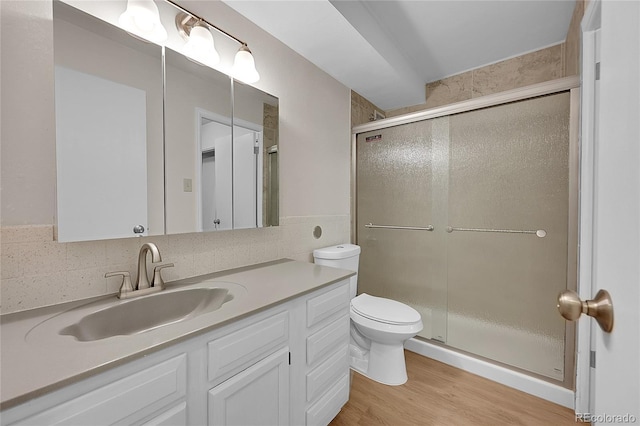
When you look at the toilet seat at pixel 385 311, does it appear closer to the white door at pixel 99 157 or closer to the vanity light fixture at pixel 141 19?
the white door at pixel 99 157

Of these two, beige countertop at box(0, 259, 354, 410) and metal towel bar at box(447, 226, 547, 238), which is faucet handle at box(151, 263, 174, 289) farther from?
metal towel bar at box(447, 226, 547, 238)

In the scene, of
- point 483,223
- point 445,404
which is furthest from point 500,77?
point 445,404

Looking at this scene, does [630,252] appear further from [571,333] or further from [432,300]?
[432,300]

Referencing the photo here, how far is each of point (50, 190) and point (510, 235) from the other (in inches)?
93.3

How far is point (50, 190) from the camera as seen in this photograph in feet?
2.99

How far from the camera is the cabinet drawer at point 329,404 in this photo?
4.03ft

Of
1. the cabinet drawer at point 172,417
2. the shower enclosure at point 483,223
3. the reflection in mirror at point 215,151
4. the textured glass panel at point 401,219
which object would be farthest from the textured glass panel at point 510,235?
the cabinet drawer at point 172,417

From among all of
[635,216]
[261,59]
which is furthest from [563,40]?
[635,216]

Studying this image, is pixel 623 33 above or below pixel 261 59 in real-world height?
below

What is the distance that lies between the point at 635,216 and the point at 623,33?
0.29 metres

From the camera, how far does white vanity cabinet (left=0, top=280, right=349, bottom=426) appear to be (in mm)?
610

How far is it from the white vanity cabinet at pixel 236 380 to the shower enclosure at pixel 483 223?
999 millimetres

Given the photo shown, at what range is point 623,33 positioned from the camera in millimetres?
408

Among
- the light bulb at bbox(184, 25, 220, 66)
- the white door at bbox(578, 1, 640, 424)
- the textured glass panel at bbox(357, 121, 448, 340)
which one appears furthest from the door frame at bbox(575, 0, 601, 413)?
the light bulb at bbox(184, 25, 220, 66)
